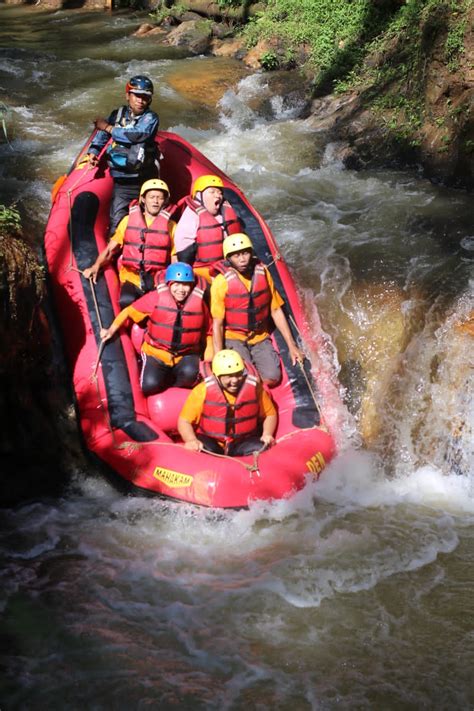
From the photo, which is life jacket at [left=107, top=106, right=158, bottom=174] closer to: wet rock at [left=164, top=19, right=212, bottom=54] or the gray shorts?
the gray shorts

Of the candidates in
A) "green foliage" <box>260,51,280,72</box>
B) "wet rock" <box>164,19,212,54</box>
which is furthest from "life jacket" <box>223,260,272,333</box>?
"wet rock" <box>164,19,212,54</box>

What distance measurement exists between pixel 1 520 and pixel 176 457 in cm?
113

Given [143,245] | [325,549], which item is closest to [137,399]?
[143,245]

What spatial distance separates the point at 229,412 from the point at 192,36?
10.4 meters

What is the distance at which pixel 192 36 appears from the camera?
13.4 m

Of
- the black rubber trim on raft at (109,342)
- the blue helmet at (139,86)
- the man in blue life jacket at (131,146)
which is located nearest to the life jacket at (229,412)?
the black rubber trim on raft at (109,342)

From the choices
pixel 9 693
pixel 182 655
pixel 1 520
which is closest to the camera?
pixel 9 693

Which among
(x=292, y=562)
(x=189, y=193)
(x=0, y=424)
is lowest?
(x=292, y=562)

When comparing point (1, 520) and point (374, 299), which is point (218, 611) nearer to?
point (1, 520)

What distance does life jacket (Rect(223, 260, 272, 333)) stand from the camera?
17.7 feet

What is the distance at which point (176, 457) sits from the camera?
4.81 m

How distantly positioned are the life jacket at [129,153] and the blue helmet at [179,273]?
1320 millimetres

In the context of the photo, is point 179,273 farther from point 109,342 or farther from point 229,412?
point 229,412

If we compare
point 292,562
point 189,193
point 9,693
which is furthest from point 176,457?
point 189,193
